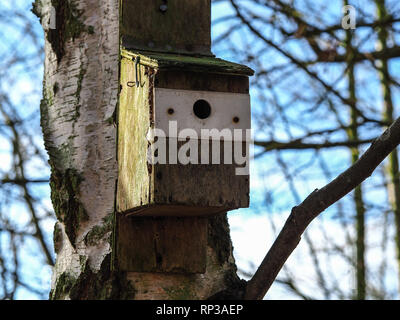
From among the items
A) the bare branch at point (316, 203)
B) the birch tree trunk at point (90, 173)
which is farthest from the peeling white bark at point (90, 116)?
the bare branch at point (316, 203)

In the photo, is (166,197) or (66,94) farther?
(66,94)

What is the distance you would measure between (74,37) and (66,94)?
7.7 inches

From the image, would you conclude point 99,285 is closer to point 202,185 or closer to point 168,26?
point 202,185

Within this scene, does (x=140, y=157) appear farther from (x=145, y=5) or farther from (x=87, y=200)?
(x=145, y=5)

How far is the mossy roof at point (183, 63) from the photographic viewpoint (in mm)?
2348

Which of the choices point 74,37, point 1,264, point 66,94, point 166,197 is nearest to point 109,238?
point 166,197

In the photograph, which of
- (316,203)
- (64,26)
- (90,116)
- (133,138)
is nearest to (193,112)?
(133,138)

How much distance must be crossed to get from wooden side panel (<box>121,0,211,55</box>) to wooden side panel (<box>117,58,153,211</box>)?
0.35 ft

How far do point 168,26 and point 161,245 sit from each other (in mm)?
735

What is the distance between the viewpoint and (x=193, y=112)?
94.8 inches

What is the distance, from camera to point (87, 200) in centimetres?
251

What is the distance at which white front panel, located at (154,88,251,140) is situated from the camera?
2.36m

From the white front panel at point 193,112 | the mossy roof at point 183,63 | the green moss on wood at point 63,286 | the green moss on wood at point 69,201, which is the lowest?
the green moss on wood at point 63,286

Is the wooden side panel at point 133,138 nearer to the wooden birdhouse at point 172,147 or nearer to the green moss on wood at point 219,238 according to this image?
the wooden birdhouse at point 172,147
